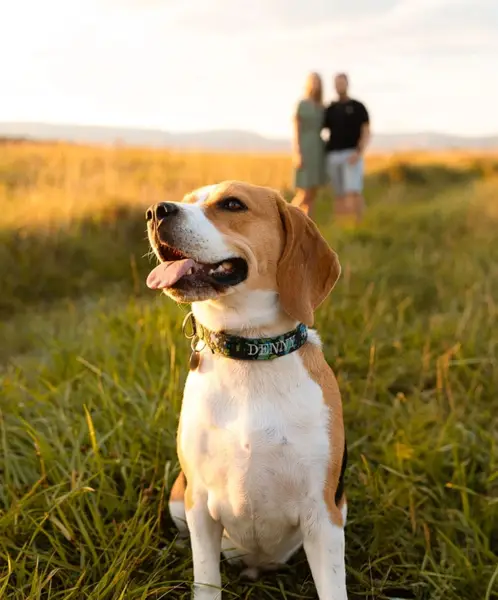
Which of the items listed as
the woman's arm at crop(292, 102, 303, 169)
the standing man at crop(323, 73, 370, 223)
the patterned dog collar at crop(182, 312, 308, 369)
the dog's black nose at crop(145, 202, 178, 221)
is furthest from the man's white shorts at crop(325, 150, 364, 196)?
the dog's black nose at crop(145, 202, 178, 221)

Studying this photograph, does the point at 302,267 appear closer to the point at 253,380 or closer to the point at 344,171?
the point at 253,380

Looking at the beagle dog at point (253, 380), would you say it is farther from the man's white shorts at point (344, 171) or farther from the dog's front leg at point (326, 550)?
the man's white shorts at point (344, 171)

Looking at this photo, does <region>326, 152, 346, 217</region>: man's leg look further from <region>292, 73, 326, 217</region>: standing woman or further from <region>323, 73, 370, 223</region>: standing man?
<region>292, 73, 326, 217</region>: standing woman

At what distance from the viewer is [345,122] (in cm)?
916

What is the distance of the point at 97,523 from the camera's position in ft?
8.83

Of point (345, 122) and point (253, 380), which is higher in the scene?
point (345, 122)

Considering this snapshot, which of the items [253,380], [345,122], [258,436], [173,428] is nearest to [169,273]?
[253,380]

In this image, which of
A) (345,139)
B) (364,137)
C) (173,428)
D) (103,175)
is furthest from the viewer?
(103,175)

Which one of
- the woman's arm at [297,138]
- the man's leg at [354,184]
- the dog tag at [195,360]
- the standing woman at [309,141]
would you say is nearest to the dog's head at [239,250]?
the dog tag at [195,360]

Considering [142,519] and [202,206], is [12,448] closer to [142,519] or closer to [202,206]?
[142,519]

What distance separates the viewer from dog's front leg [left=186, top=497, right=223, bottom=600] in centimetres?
234

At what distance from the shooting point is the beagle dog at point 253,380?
2.17 meters

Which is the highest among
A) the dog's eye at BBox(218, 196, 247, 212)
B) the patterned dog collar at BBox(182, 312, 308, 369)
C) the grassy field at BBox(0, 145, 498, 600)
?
the dog's eye at BBox(218, 196, 247, 212)

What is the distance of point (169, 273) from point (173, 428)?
1.40 meters
